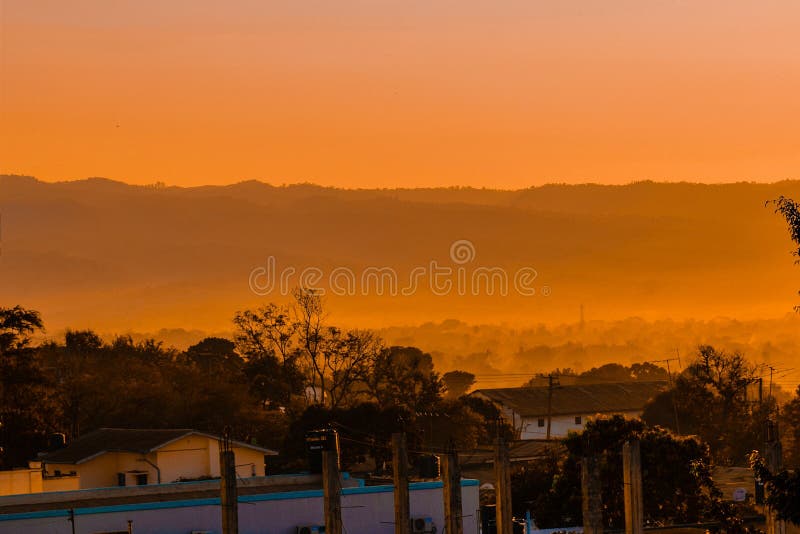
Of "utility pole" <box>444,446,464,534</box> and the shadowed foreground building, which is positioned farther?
the shadowed foreground building

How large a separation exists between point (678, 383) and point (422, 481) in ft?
287

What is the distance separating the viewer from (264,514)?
5238 centimetres

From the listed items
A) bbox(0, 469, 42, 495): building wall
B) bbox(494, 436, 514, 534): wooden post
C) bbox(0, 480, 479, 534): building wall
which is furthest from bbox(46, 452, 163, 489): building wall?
bbox(494, 436, 514, 534): wooden post

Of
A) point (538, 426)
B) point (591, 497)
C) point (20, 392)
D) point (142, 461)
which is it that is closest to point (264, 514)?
point (591, 497)

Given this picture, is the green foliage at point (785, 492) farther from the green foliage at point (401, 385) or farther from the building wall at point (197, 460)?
the green foliage at point (401, 385)

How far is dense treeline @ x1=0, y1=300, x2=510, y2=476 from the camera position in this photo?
104 meters

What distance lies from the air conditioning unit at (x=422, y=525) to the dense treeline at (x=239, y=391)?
43.6 m

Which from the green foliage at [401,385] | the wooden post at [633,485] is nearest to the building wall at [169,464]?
the wooden post at [633,485]

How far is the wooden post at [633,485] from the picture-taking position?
38938 mm

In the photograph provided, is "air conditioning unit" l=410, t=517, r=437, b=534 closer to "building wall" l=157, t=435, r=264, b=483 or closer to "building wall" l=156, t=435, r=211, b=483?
"building wall" l=157, t=435, r=264, b=483

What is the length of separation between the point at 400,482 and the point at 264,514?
1200cm

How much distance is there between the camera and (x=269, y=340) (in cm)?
15988

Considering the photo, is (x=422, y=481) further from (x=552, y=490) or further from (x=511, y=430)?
(x=511, y=430)

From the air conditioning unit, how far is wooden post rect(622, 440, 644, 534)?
18027mm
